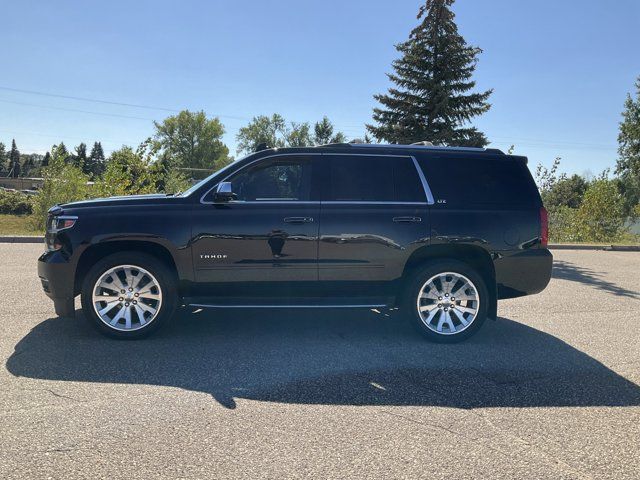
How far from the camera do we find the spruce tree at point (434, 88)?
22875 mm

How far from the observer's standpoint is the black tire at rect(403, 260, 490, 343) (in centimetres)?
525

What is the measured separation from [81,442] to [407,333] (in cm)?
362

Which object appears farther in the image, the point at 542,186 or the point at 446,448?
the point at 542,186

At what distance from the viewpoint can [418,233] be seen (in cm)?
524

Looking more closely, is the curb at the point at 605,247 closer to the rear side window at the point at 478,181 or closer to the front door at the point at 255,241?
the rear side window at the point at 478,181

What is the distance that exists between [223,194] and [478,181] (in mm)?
2754

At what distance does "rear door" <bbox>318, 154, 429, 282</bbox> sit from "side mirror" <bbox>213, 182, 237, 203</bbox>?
0.95 meters

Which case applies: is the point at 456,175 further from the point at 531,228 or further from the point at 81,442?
the point at 81,442

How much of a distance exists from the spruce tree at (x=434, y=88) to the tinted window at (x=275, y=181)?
1846 centimetres

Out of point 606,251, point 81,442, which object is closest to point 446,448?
point 81,442

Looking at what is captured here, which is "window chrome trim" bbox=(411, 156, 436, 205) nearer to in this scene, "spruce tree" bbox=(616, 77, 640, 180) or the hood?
the hood

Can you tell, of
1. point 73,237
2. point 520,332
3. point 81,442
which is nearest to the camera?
point 81,442

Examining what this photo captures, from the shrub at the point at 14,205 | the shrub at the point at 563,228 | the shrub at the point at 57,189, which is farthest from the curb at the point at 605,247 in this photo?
the shrub at the point at 14,205

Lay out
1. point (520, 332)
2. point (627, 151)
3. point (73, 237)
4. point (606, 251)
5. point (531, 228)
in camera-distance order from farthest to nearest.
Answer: point (627, 151)
point (606, 251)
point (520, 332)
point (531, 228)
point (73, 237)
